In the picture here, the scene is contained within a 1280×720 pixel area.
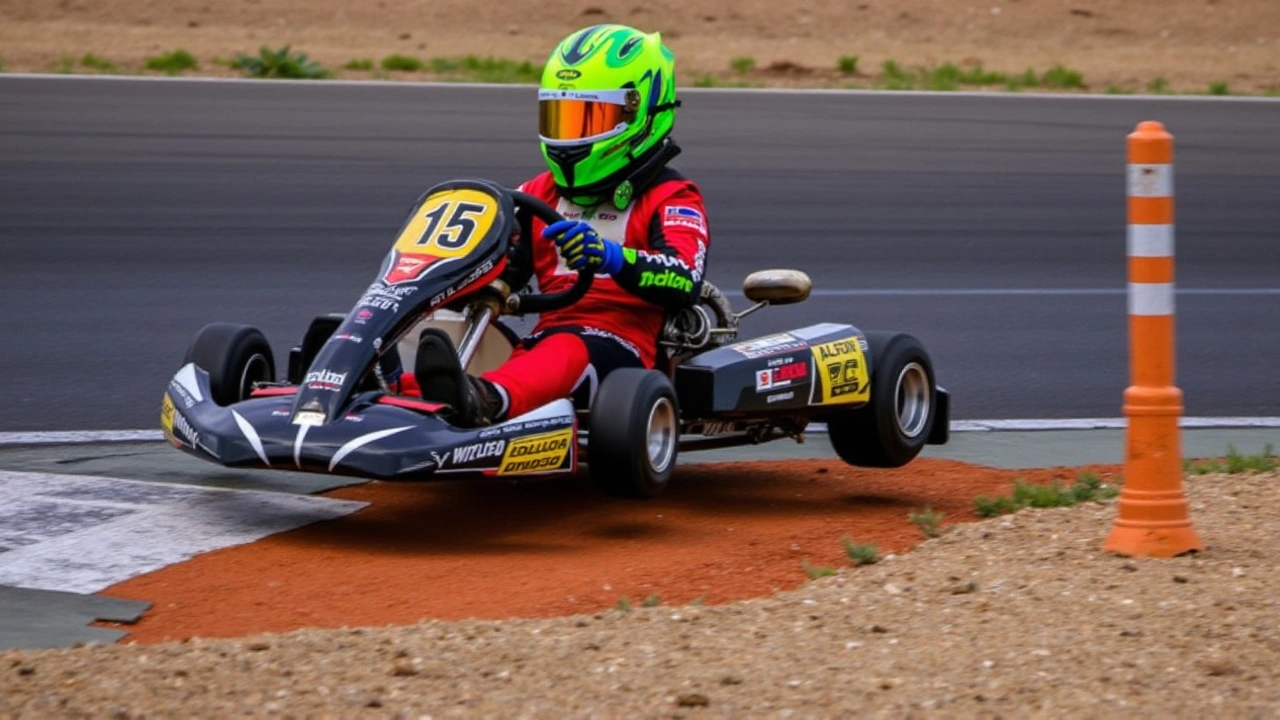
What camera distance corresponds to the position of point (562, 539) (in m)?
5.96

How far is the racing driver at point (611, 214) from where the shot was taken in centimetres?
631

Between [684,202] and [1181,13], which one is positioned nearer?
[684,202]

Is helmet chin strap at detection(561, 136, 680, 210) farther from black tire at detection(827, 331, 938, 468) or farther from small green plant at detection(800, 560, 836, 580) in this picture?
small green plant at detection(800, 560, 836, 580)

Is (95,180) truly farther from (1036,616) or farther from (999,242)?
(1036,616)

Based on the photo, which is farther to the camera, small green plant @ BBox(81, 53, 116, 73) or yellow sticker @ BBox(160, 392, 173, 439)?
small green plant @ BBox(81, 53, 116, 73)

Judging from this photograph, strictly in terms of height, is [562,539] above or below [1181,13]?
below

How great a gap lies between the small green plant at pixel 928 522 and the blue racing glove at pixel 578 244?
1.22 meters

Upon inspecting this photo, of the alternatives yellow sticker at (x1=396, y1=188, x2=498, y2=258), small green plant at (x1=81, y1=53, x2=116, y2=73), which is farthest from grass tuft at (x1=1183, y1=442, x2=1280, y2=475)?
small green plant at (x1=81, y1=53, x2=116, y2=73)

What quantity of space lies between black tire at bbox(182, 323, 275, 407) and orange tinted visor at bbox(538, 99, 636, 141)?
116 cm

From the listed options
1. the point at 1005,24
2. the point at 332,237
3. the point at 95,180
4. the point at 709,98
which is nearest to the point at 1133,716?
the point at 332,237

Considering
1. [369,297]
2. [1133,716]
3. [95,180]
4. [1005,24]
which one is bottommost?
[1133,716]

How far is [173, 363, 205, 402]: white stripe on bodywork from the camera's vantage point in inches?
239

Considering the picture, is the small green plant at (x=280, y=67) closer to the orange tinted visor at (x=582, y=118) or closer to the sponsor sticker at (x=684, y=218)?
the orange tinted visor at (x=582, y=118)

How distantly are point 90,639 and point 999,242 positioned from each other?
340 inches
